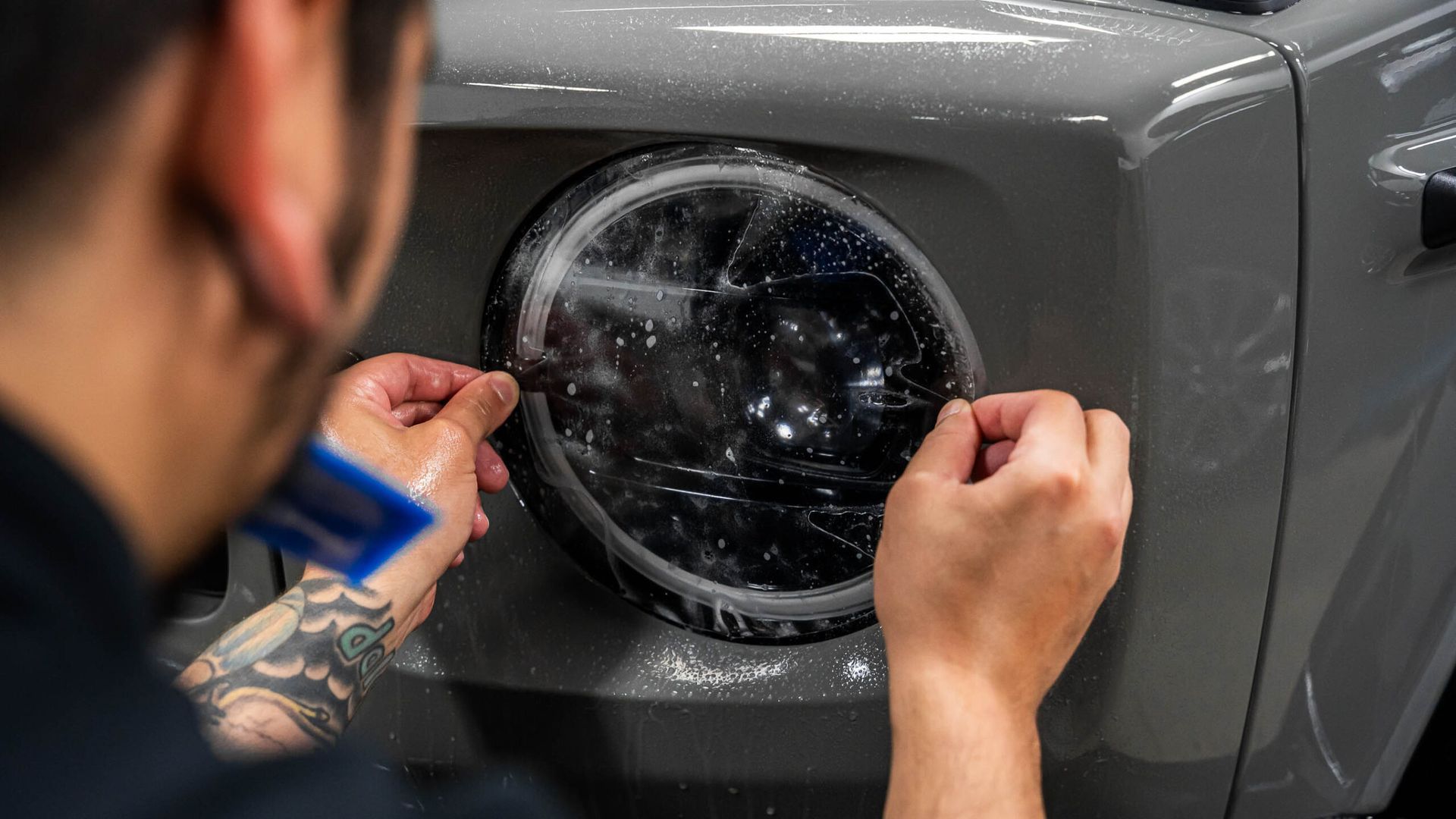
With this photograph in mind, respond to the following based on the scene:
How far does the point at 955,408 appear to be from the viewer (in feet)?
3.08

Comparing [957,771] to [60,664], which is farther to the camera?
[957,771]

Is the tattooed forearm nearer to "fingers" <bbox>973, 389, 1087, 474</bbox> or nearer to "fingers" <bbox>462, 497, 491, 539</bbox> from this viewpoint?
"fingers" <bbox>462, 497, 491, 539</bbox>

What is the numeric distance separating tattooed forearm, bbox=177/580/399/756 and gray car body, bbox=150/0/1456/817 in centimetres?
4

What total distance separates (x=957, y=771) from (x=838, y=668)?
174mm

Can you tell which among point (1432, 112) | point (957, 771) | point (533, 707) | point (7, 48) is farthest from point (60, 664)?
point (1432, 112)

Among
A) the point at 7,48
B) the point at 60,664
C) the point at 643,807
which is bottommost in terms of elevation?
the point at 643,807

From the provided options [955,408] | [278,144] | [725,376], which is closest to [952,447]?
[955,408]

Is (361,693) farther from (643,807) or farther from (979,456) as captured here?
(979,456)

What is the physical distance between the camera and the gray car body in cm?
88

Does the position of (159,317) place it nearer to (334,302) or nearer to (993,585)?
(334,302)

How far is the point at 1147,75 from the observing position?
2.83 ft

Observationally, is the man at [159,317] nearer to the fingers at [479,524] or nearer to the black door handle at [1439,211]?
the fingers at [479,524]

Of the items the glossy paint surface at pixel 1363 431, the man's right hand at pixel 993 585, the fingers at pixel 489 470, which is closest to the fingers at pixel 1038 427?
the man's right hand at pixel 993 585

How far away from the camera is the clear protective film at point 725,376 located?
0.97m
